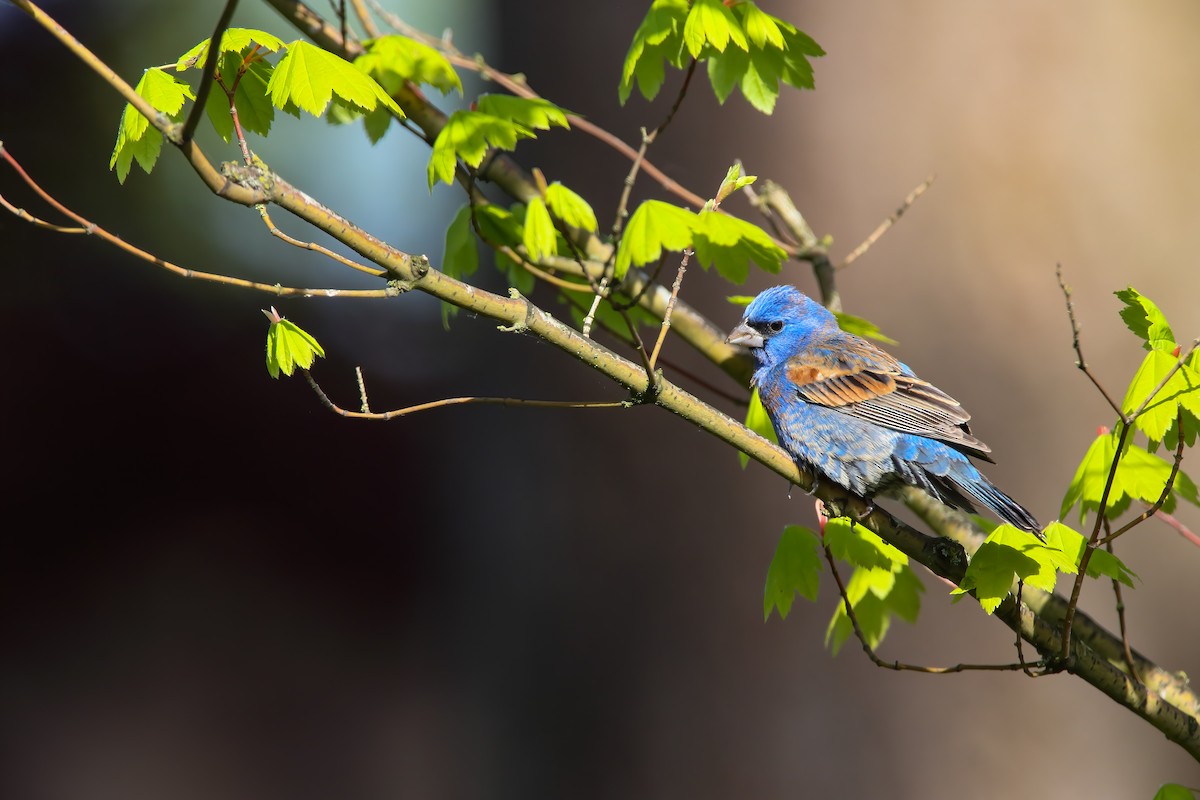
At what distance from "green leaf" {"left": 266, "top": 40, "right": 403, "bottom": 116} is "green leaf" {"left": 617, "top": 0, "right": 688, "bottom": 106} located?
0.72m

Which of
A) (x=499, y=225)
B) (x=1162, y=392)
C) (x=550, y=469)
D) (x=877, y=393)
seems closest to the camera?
(x=1162, y=392)

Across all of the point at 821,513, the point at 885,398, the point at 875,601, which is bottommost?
the point at 875,601

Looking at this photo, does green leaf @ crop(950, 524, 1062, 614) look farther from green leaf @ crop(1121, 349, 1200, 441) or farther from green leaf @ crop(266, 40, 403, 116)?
green leaf @ crop(266, 40, 403, 116)

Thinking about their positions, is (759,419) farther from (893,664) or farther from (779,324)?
(893,664)

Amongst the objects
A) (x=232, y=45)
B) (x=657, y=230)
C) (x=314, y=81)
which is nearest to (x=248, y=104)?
(x=232, y=45)

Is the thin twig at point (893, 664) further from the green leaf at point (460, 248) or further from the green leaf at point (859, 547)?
the green leaf at point (460, 248)

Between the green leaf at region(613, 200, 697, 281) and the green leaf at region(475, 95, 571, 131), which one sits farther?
the green leaf at region(475, 95, 571, 131)

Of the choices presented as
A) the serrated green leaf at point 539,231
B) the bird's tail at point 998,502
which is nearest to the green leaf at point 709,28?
the serrated green leaf at point 539,231

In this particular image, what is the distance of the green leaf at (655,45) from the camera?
267 centimetres

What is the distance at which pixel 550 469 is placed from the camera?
18.0 ft

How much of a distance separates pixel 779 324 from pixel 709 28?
4.91ft

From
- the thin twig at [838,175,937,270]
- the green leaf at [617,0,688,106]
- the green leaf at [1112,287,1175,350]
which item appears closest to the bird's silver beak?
the thin twig at [838,175,937,270]

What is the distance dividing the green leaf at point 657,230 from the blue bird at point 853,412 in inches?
40.2

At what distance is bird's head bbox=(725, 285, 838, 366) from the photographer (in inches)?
149
